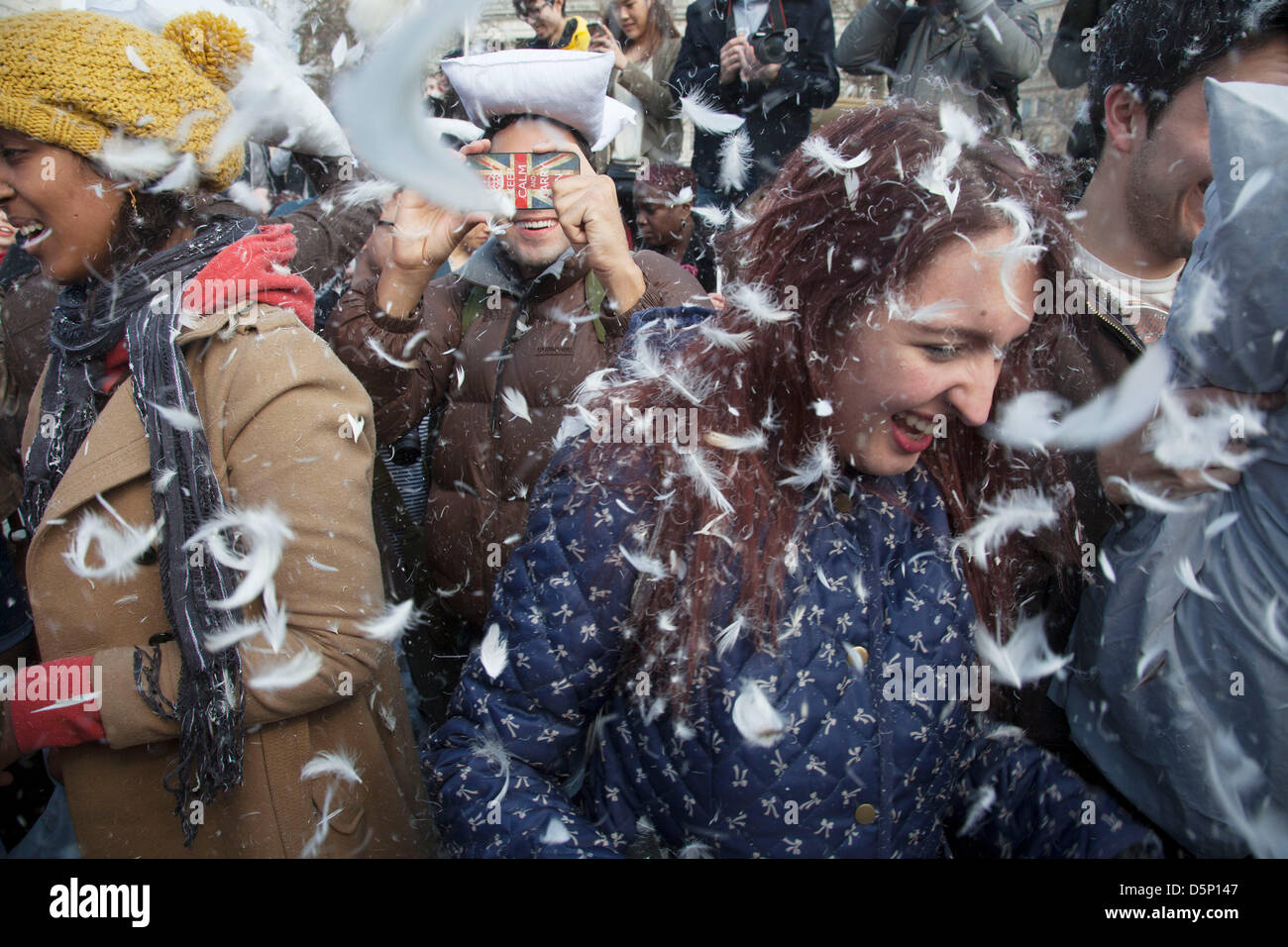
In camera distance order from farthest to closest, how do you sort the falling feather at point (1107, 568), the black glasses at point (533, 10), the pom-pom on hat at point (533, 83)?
the black glasses at point (533, 10) → the pom-pom on hat at point (533, 83) → the falling feather at point (1107, 568)

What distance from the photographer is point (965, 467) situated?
4.99 feet

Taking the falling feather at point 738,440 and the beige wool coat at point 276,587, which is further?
Result: the beige wool coat at point 276,587

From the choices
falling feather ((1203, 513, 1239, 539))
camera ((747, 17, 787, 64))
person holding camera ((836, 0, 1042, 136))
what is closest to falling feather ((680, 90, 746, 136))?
camera ((747, 17, 787, 64))

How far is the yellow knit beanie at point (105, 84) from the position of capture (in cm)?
154

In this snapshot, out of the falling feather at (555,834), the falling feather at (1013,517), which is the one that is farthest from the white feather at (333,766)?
the falling feather at (1013,517)

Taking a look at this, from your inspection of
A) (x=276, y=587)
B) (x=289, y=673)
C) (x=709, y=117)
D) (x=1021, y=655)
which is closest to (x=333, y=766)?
(x=289, y=673)

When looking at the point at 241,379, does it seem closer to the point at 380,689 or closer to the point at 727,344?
the point at 380,689

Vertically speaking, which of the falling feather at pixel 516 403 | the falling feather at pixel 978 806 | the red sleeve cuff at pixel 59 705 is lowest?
the falling feather at pixel 978 806

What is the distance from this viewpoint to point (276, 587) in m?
1.53

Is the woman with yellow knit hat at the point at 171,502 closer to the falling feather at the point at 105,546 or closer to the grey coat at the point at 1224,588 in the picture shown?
the falling feather at the point at 105,546

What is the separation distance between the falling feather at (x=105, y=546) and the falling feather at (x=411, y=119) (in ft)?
3.50

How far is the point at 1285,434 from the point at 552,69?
183cm

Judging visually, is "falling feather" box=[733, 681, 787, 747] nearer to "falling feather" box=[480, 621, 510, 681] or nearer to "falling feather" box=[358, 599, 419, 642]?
"falling feather" box=[480, 621, 510, 681]

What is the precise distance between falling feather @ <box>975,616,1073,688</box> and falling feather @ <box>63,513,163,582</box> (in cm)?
152
